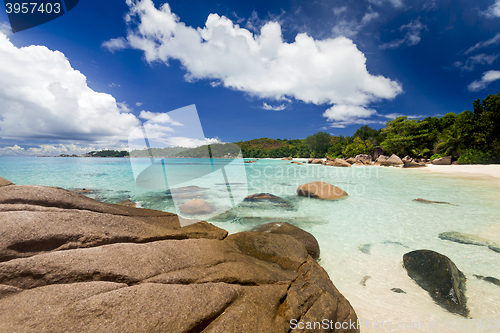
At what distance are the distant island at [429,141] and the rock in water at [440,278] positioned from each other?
5.31 m

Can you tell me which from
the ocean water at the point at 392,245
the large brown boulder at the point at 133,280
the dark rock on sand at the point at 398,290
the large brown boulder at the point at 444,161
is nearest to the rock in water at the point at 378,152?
the large brown boulder at the point at 444,161

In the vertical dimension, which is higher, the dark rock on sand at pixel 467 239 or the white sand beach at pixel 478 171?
the white sand beach at pixel 478 171

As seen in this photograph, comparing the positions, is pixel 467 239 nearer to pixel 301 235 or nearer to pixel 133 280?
pixel 301 235

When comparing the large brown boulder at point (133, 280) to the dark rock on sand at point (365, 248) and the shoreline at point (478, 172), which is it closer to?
the dark rock on sand at point (365, 248)

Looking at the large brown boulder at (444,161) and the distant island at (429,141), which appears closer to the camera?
the distant island at (429,141)

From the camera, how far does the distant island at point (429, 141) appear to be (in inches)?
250

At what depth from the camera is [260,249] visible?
11.3 ft

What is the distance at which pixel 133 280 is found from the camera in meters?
2.15

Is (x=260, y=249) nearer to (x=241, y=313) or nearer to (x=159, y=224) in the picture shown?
(x=241, y=313)

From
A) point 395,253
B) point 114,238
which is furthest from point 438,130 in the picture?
point 114,238

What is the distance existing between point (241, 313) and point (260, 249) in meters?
1.45

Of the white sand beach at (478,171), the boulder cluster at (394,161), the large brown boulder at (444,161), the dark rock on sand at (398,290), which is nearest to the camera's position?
the dark rock on sand at (398,290)

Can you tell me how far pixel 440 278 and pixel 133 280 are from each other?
5.05 m

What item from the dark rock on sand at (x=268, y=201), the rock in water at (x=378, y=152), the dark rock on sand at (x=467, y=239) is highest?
the rock in water at (x=378, y=152)
